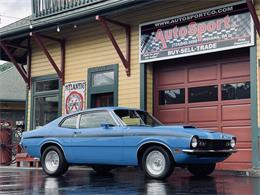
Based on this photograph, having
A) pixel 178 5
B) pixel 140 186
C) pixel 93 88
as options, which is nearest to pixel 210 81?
pixel 178 5

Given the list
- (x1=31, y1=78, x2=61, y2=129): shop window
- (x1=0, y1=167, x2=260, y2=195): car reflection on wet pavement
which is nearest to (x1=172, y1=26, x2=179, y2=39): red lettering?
(x1=0, y1=167, x2=260, y2=195): car reflection on wet pavement

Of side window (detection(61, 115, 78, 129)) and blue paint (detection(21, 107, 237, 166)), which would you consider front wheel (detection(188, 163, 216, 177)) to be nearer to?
blue paint (detection(21, 107, 237, 166))

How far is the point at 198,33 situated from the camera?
13422 mm

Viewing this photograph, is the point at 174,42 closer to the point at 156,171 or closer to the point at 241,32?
the point at 241,32

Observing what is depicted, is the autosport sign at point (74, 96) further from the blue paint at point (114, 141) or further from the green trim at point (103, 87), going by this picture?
the blue paint at point (114, 141)

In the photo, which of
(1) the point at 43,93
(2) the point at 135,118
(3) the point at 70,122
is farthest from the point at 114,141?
(1) the point at 43,93

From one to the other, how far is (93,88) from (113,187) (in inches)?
301

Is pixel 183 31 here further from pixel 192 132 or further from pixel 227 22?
pixel 192 132

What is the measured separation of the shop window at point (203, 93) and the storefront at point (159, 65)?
27 millimetres

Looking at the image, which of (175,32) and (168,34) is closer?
(175,32)

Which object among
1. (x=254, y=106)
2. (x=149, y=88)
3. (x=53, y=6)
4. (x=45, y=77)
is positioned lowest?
(x=254, y=106)

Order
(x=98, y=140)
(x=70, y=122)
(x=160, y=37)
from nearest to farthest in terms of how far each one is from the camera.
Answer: (x=98, y=140) → (x=70, y=122) → (x=160, y=37)

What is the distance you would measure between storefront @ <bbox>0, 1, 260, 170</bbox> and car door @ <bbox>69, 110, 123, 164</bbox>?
347 cm

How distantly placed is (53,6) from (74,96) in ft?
10.0
